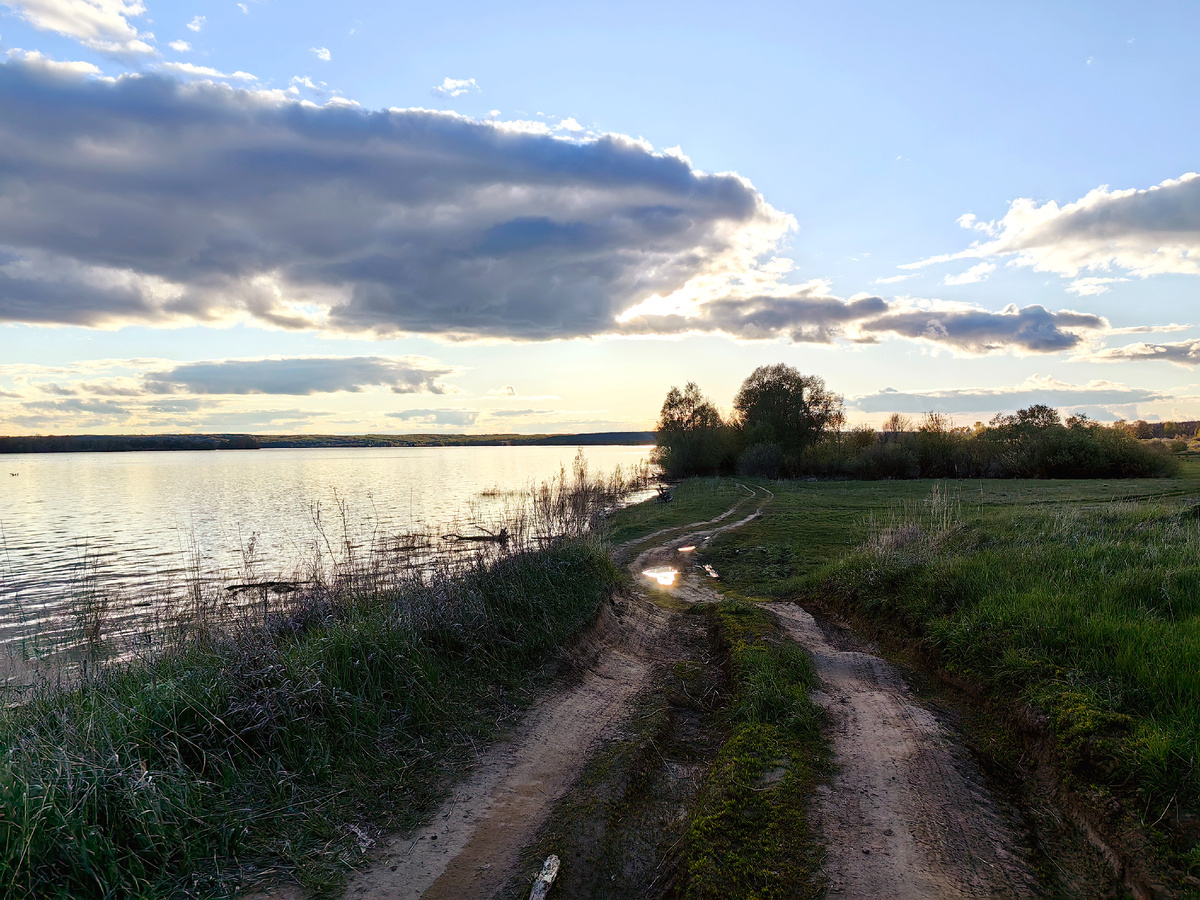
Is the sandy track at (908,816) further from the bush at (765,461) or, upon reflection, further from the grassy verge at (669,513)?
the bush at (765,461)

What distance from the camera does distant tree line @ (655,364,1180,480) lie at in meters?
50.8

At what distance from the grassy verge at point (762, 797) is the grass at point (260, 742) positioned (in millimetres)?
2556

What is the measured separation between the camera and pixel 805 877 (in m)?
4.42

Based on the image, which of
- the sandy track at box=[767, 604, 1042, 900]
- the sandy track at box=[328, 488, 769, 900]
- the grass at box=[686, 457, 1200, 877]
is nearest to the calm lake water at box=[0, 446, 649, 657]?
the sandy track at box=[328, 488, 769, 900]

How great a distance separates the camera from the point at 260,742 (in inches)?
220

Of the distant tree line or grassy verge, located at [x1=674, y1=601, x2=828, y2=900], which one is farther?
the distant tree line

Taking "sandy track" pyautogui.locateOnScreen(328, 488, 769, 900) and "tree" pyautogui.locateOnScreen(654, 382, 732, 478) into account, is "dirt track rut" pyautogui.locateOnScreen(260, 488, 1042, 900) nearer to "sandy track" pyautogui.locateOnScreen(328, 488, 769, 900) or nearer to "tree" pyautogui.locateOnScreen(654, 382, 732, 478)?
"sandy track" pyautogui.locateOnScreen(328, 488, 769, 900)

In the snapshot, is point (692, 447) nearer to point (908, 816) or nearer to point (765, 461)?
point (765, 461)

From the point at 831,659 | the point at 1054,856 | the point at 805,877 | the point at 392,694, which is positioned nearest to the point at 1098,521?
the point at 831,659

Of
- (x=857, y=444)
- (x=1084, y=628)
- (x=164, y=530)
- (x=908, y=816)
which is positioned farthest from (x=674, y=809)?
(x=857, y=444)

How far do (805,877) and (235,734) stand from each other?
16.1 ft

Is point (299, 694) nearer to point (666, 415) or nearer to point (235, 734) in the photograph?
point (235, 734)

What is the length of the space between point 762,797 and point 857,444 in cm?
7120

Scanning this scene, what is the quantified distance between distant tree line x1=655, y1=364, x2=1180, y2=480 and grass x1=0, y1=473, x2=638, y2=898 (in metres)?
58.5
